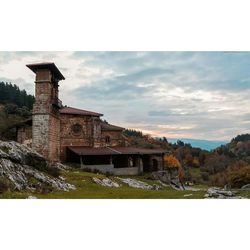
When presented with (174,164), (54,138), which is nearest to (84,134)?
(54,138)

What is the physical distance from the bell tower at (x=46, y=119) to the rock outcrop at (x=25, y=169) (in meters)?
1.38

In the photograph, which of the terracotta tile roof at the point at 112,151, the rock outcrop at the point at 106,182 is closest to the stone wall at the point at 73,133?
the terracotta tile roof at the point at 112,151

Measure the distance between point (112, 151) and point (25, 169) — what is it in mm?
7064

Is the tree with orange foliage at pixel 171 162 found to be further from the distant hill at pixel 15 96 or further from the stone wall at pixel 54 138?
the distant hill at pixel 15 96

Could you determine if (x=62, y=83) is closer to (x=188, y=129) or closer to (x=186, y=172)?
(x=188, y=129)

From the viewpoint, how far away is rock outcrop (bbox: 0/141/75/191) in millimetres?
13424

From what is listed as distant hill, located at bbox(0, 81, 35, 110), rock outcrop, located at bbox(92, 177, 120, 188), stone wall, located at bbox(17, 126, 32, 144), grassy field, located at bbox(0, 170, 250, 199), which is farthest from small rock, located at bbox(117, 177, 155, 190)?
distant hill, located at bbox(0, 81, 35, 110)

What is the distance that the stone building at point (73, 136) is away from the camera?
16.9m

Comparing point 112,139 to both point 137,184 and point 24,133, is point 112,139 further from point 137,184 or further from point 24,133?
point 24,133

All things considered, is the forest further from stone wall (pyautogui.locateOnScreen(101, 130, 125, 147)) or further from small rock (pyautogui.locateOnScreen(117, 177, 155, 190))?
small rock (pyautogui.locateOnScreen(117, 177, 155, 190))

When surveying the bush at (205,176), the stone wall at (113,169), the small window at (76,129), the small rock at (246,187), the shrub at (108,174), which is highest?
the small window at (76,129)

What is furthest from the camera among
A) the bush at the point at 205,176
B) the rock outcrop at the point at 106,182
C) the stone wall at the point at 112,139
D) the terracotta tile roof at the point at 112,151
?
the stone wall at the point at 112,139

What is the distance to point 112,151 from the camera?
2098cm

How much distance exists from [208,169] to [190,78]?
386 cm
